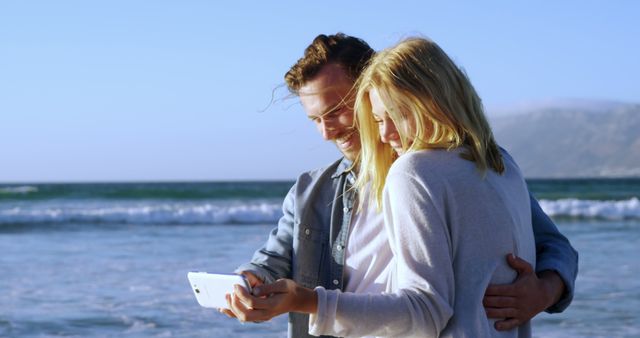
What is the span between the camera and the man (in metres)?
2.13

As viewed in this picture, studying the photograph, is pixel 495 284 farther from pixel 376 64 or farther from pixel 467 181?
pixel 376 64

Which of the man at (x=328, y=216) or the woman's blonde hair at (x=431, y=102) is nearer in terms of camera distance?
the woman's blonde hair at (x=431, y=102)

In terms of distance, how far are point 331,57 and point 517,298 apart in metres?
0.92

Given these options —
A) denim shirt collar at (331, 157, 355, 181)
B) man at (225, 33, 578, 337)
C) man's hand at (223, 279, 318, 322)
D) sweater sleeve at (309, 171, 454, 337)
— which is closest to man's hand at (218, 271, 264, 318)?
man at (225, 33, 578, 337)

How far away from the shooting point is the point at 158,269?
860 centimetres

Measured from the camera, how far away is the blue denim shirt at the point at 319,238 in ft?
7.25

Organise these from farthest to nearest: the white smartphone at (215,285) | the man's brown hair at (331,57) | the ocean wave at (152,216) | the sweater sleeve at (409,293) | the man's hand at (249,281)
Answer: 1. the ocean wave at (152,216)
2. the man's brown hair at (331,57)
3. the man's hand at (249,281)
4. the white smartphone at (215,285)
5. the sweater sleeve at (409,293)

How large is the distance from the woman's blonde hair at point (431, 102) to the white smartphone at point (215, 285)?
1.31 ft

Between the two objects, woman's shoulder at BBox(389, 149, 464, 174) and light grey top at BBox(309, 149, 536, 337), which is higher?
woman's shoulder at BBox(389, 149, 464, 174)

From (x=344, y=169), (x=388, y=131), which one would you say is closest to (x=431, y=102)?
(x=388, y=131)

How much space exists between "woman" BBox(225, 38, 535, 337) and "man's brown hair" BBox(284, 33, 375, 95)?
631mm

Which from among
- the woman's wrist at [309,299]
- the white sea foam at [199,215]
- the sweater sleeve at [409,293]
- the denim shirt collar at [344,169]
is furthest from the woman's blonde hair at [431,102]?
the white sea foam at [199,215]

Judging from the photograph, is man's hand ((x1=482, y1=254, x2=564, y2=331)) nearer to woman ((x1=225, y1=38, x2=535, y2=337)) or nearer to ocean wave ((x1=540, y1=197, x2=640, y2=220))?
woman ((x1=225, y1=38, x2=535, y2=337))

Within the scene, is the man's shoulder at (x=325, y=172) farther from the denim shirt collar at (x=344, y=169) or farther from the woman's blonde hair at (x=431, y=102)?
the woman's blonde hair at (x=431, y=102)
